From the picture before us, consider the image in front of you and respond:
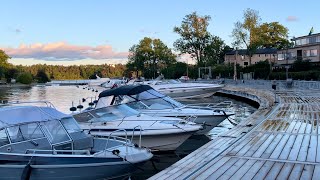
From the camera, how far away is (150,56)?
111500mm

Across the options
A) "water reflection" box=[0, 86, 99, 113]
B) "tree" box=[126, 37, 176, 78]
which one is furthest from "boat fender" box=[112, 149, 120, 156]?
"tree" box=[126, 37, 176, 78]

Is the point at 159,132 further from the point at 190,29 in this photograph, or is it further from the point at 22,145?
the point at 190,29

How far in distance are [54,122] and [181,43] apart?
77.6 m

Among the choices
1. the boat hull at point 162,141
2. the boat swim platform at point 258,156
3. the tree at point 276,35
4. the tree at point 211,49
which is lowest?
the boat hull at point 162,141

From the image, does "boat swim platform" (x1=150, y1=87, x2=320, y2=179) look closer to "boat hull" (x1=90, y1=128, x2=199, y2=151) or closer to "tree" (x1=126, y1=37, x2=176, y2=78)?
"boat hull" (x1=90, y1=128, x2=199, y2=151)

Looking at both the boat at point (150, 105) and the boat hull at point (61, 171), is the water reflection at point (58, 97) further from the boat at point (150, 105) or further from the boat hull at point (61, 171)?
the boat hull at point (61, 171)

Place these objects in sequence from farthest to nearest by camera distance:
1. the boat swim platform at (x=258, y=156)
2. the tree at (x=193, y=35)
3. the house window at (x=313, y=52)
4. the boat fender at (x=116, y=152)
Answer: the tree at (x=193, y=35), the house window at (x=313, y=52), the boat fender at (x=116, y=152), the boat swim platform at (x=258, y=156)

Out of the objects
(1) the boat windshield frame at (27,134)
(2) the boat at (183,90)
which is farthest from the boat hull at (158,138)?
(2) the boat at (183,90)

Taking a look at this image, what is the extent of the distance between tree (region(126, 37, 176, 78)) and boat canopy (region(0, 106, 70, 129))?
9931 centimetres

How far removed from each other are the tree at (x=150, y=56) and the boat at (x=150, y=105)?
303 feet

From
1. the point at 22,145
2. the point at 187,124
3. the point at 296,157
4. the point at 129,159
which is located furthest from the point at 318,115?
the point at 22,145

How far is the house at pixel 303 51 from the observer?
6881cm

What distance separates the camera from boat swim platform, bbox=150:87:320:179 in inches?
274

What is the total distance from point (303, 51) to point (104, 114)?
6531cm
